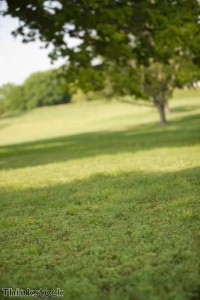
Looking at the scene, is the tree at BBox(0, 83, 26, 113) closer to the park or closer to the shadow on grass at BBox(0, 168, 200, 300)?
the park

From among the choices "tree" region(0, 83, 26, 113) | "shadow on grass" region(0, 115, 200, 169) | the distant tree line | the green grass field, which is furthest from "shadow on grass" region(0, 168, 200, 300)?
"tree" region(0, 83, 26, 113)

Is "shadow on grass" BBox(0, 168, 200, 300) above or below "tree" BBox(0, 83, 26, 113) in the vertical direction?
below

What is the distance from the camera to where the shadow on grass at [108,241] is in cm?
556

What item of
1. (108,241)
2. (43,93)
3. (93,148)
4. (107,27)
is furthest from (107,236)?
(43,93)

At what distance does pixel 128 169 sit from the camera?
50.3 ft

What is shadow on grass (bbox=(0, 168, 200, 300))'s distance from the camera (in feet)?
18.2

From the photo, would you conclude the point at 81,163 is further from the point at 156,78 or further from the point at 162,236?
the point at 156,78

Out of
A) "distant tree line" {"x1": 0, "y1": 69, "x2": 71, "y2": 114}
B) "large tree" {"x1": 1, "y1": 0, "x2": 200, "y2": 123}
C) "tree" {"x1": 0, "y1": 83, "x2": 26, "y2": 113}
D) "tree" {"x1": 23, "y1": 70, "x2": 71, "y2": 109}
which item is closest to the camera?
"large tree" {"x1": 1, "y1": 0, "x2": 200, "y2": 123}

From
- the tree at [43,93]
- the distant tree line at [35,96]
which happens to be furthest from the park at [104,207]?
the tree at [43,93]

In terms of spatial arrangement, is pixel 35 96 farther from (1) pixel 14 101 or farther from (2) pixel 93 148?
(2) pixel 93 148

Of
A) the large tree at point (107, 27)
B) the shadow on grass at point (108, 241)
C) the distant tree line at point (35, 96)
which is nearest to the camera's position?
the shadow on grass at point (108, 241)

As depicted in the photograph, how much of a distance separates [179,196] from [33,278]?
4733 mm

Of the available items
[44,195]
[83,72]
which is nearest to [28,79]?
[83,72]

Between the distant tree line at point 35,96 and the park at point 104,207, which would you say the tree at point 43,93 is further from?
the park at point 104,207
